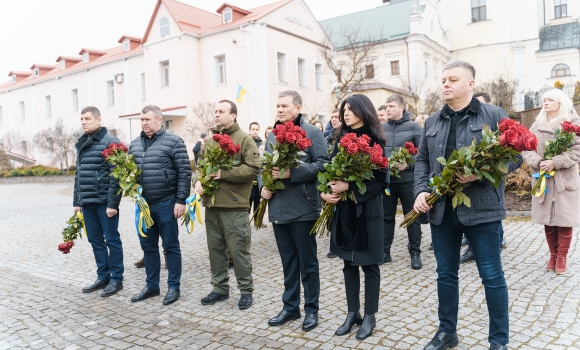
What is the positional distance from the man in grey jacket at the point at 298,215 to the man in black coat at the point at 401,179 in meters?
2.01

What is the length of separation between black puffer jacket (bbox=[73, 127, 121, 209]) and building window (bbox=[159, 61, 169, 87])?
25.6 m

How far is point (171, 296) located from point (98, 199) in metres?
1.61

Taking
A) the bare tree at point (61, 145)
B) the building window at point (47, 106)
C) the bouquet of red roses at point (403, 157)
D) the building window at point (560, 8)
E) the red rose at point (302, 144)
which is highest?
the building window at point (560, 8)

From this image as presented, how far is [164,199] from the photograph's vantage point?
5625 millimetres

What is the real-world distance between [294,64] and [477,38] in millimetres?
22810

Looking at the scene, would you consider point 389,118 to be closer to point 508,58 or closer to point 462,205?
point 462,205

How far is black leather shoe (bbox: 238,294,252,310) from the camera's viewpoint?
5.21 meters

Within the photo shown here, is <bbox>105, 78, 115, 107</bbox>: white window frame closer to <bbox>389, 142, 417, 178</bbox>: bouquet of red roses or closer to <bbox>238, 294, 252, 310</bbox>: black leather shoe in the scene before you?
<bbox>389, 142, 417, 178</bbox>: bouquet of red roses

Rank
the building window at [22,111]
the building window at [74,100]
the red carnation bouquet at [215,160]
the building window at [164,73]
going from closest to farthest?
the red carnation bouquet at [215,160] < the building window at [164,73] < the building window at [74,100] < the building window at [22,111]

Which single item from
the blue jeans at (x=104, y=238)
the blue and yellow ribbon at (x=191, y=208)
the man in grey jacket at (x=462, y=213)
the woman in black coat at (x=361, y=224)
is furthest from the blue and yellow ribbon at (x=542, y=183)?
the blue jeans at (x=104, y=238)

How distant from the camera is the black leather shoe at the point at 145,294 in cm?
566

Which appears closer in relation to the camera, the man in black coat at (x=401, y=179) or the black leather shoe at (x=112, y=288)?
the black leather shoe at (x=112, y=288)

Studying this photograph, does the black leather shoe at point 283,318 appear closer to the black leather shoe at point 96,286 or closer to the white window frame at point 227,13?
the black leather shoe at point 96,286

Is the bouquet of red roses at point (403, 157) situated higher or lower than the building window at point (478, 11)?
lower
